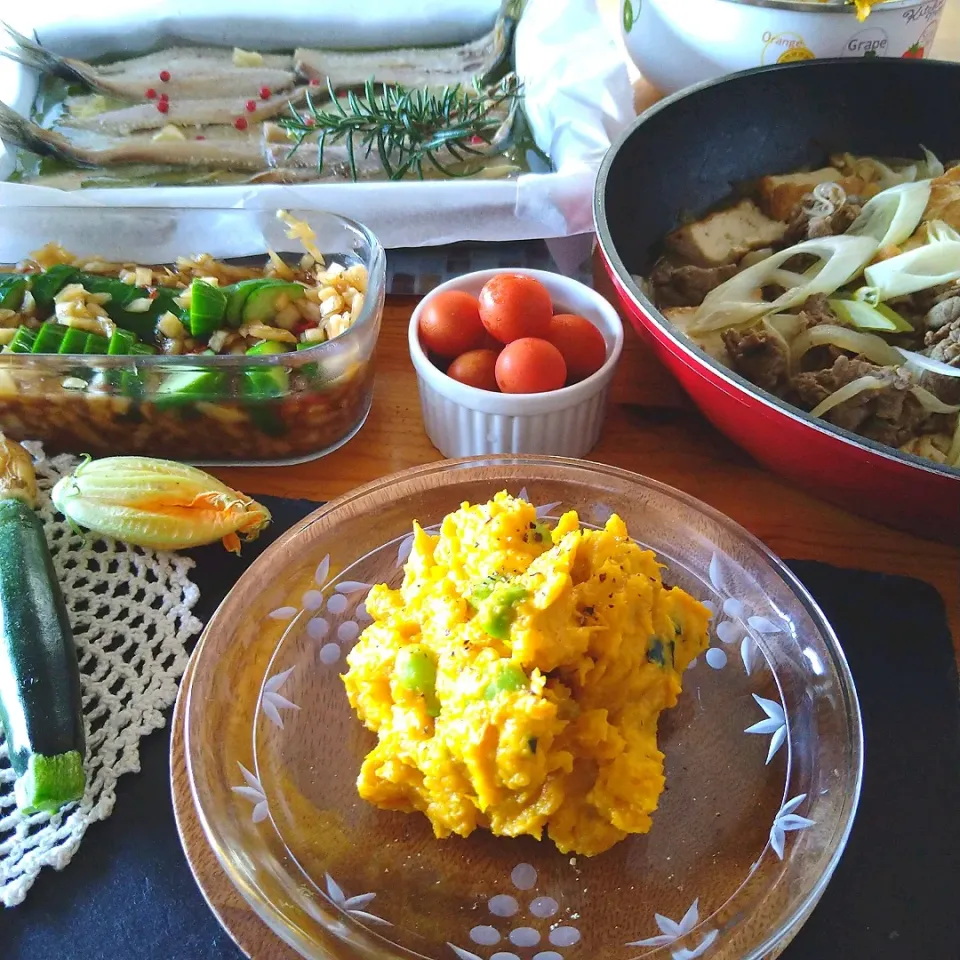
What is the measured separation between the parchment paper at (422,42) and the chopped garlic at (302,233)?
0.26ft

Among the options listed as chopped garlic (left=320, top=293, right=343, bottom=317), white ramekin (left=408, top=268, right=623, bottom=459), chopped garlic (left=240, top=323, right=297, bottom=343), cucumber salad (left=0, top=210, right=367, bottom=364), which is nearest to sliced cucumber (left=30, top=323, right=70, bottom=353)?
cucumber salad (left=0, top=210, right=367, bottom=364)

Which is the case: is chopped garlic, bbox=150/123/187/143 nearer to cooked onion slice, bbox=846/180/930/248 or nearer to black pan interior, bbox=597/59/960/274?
black pan interior, bbox=597/59/960/274

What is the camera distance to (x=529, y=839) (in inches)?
29.9

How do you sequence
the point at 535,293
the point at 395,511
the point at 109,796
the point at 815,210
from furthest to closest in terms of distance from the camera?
the point at 815,210 < the point at 535,293 < the point at 395,511 < the point at 109,796

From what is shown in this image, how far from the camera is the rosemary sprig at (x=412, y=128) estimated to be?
1.47m

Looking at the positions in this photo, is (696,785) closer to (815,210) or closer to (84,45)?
(815,210)

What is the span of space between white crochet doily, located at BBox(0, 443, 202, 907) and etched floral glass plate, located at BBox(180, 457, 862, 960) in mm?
114

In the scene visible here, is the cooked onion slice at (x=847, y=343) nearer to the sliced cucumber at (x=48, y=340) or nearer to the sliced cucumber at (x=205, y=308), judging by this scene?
the sliced cucumber at (x=205, y=308)

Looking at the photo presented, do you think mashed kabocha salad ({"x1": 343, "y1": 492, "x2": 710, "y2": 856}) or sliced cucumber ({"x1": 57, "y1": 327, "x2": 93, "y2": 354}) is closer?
mashed kabocha salad ({"x1": 343, "y1": 492, "x2": 710, "y2": 856})

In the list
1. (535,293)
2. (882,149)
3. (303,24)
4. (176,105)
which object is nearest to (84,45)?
(176,105)

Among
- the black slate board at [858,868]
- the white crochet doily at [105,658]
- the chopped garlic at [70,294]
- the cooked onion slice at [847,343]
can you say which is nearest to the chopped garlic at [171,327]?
the chopped garlic at [70,294]

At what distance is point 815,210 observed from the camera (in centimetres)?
127

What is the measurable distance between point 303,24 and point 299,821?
66.6 inches

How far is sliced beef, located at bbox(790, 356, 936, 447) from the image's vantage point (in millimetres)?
1000
